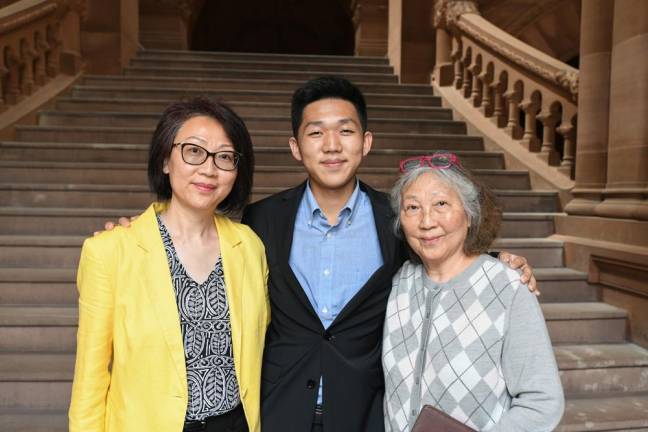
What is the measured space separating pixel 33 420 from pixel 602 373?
299 centimetres

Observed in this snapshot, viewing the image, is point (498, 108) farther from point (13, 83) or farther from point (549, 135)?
point (13, 83)

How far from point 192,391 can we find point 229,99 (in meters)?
5.34

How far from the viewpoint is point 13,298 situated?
3.37 m

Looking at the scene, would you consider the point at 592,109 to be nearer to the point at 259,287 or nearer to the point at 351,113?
the point at 351,113

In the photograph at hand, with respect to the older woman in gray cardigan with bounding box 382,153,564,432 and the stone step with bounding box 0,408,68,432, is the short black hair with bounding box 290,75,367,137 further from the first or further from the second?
the stone step with bounding box 0,408,68,432

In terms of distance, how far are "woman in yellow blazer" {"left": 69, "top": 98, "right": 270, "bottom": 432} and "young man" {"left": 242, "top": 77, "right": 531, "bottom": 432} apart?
0.11 metres

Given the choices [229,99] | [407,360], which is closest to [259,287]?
[407,360]

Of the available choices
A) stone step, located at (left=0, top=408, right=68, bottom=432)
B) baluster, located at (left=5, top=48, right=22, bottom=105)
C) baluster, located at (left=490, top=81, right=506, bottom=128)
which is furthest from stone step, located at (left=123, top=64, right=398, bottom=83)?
stone step, located at (left=0, top=408, right=68, bottom=432)

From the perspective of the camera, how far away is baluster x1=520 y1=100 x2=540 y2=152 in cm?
484

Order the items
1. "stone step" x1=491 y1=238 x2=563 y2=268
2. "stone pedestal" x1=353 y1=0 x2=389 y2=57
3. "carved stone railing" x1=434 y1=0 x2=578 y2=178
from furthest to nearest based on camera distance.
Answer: "stone pedestal" x1=353 y1=0 x2=389 y2=57 < "carved stone railing" x1=434 y1=0 x2=578 y2=178 < "stone step" x1=491 y1=238 x2=563 y2=268

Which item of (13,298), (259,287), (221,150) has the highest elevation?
(221,150)

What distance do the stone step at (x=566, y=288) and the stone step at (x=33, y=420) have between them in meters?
2.91

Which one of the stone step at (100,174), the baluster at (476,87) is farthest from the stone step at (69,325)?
the baluster at (476,87)

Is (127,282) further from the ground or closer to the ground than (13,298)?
further from the ground
